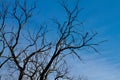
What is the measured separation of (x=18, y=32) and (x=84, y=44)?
4.66 meters

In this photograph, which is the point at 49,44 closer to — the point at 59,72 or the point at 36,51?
the point at 36,51

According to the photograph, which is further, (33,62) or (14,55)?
(33,62)

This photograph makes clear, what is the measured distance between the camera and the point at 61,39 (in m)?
21.5

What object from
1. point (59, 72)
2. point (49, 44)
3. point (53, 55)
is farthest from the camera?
point (59, 72)

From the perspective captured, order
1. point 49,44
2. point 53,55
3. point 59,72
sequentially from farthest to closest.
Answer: point 59,72 < point 49,44 < point 53,55

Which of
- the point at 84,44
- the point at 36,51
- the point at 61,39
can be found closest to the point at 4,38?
the point at 36,51

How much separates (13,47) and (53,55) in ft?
9.28

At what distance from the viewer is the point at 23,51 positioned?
73.5ft

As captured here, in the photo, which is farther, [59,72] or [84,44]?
[59,72]

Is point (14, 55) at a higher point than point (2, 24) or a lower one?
lower

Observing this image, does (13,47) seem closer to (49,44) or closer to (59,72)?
(49,44)

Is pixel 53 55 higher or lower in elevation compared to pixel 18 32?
lower

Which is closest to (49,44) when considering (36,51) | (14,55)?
(36,51)

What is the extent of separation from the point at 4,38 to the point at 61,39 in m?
4.00
